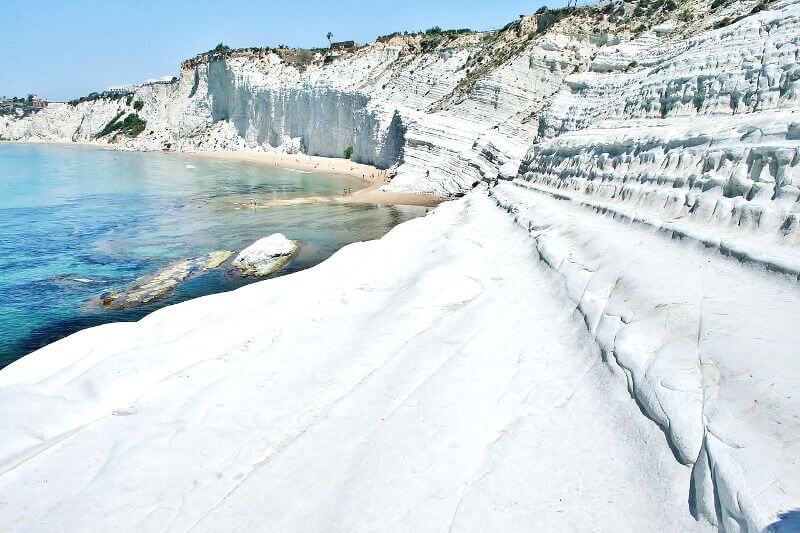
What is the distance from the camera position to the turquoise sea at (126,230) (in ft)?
42.1

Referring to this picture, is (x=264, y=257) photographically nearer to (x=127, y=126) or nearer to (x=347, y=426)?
(x=347, y=426)

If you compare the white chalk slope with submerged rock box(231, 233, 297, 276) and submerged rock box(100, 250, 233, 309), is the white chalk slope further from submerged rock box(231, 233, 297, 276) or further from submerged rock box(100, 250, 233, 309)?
submerged rock box(231, 233, 297, 276)

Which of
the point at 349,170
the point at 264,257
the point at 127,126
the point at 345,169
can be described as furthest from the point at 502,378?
the point at 127,126

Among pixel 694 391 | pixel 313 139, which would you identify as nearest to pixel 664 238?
pixel 694 391

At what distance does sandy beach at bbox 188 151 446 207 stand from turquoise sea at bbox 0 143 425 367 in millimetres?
2219

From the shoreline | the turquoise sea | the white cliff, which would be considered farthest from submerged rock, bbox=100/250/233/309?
the shoreline

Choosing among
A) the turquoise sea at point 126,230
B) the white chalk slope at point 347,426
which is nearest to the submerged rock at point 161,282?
the turquoise sea at point 126,230

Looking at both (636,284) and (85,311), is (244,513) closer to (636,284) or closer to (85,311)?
(636,284)

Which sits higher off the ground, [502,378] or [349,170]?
[349,170]

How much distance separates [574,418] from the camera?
380 centimetres

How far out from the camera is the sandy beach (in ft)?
99.7

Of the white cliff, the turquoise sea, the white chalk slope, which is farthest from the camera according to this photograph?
the turquoise sea

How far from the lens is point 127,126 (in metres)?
90.4

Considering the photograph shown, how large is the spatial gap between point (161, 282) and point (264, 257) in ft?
11.0
